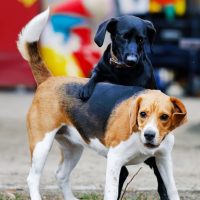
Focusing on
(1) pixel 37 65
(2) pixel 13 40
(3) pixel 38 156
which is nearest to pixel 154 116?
(3) pixel 38 156

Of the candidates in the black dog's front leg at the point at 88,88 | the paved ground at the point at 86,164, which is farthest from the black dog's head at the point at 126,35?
the paved ground at the point at 86,164

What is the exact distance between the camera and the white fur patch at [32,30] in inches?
305

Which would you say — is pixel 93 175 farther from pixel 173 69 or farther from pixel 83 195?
pixel 173 69

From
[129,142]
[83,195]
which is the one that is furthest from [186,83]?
[129,142]

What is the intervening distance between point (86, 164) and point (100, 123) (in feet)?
9.42

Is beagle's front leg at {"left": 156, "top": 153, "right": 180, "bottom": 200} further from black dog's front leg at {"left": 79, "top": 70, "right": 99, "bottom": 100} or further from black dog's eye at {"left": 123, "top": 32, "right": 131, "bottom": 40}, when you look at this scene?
black dog's eye at {"left": 123, "top": 32, "right": 131, "bottom": 40}

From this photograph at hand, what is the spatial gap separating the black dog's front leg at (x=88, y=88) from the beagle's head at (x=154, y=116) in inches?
28.2

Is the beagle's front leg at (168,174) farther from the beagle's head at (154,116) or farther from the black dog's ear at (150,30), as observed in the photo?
the black dog's ear at (150,30)

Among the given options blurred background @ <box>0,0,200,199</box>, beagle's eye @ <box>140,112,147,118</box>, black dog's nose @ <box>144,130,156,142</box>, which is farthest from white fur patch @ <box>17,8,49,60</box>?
blurred background @ <box>0,0,200,199</box>

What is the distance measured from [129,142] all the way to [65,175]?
1311 mm

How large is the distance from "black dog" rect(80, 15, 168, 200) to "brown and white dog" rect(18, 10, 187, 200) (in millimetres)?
149

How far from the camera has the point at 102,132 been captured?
22.9 ft

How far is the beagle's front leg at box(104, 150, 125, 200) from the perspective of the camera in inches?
264

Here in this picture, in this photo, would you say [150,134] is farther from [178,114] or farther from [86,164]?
[86,164]
